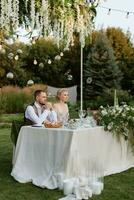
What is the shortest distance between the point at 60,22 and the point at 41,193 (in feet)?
6.77

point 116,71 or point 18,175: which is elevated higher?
point 116,71

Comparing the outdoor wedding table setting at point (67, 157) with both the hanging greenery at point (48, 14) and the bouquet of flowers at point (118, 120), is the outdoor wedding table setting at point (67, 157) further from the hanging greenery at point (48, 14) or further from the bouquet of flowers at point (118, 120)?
the hanging greenery at point (48, 14)

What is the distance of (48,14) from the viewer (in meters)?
3.87

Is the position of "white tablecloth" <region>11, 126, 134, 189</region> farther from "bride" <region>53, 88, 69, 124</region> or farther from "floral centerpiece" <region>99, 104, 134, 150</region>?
"bride" <region>53, 88, 69, 124</region>

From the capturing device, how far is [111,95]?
67.1 feet

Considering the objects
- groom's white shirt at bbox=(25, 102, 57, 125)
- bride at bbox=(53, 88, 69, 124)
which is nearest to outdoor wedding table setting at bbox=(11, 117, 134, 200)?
groom's white shirt at bbox=(25, 102, 57, 125)

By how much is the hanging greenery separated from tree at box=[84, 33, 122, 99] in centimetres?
2009

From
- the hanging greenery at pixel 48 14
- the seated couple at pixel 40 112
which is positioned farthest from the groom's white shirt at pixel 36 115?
the hanging greenery at pixel 48 14

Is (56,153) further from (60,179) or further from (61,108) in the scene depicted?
(61,108)

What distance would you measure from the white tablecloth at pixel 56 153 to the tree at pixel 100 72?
18357 mm

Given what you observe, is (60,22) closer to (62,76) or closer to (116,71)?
(116,71)

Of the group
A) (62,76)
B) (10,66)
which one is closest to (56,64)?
(62,76)

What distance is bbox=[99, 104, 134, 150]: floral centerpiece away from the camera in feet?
Result: 20.3

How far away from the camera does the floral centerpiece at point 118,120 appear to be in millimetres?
6175
